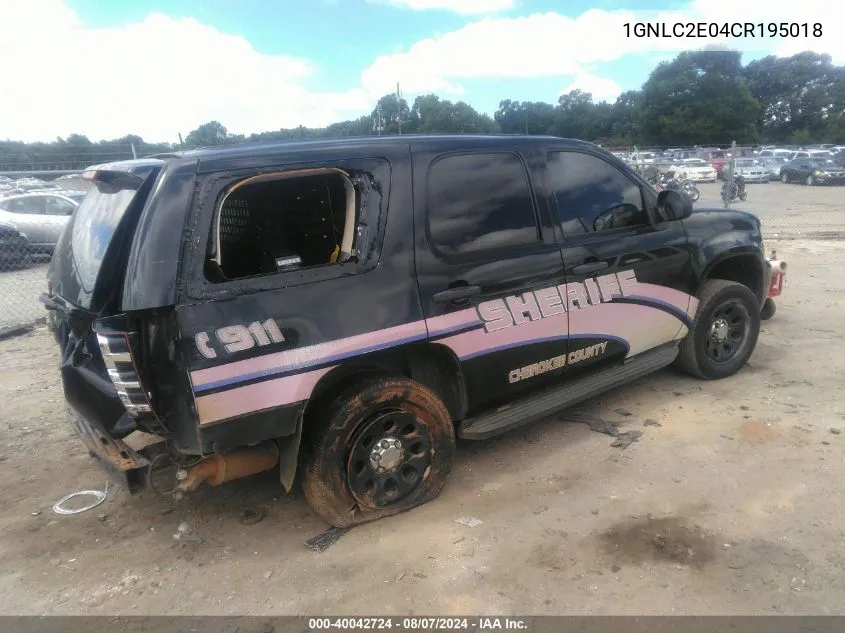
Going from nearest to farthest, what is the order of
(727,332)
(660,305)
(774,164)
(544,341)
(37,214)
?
(544,341)
(660,305)
(727,332)
(37,214)
(774,164)

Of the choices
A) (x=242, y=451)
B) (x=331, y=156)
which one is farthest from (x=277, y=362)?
(x=331, y=156)

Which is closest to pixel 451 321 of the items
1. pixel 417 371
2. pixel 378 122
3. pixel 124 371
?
pixel 417 371

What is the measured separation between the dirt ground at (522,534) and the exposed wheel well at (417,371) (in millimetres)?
581

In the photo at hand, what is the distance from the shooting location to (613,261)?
3814 millimetres

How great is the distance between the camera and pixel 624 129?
58969 millimetres

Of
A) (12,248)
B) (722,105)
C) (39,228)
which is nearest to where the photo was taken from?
(12,248)

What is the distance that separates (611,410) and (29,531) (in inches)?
149

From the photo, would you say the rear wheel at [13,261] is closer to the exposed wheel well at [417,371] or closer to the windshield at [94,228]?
the windshield at [94,228]

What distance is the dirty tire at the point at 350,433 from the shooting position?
113 inches

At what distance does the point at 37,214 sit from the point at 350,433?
12.8 metres

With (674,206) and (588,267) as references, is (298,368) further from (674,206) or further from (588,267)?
(674,206)

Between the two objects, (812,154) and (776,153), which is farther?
(776,153)

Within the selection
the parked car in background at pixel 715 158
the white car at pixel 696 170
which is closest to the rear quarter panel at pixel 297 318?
the parked car in background at pixel 715 158

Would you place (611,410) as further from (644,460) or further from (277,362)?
(277,362)
